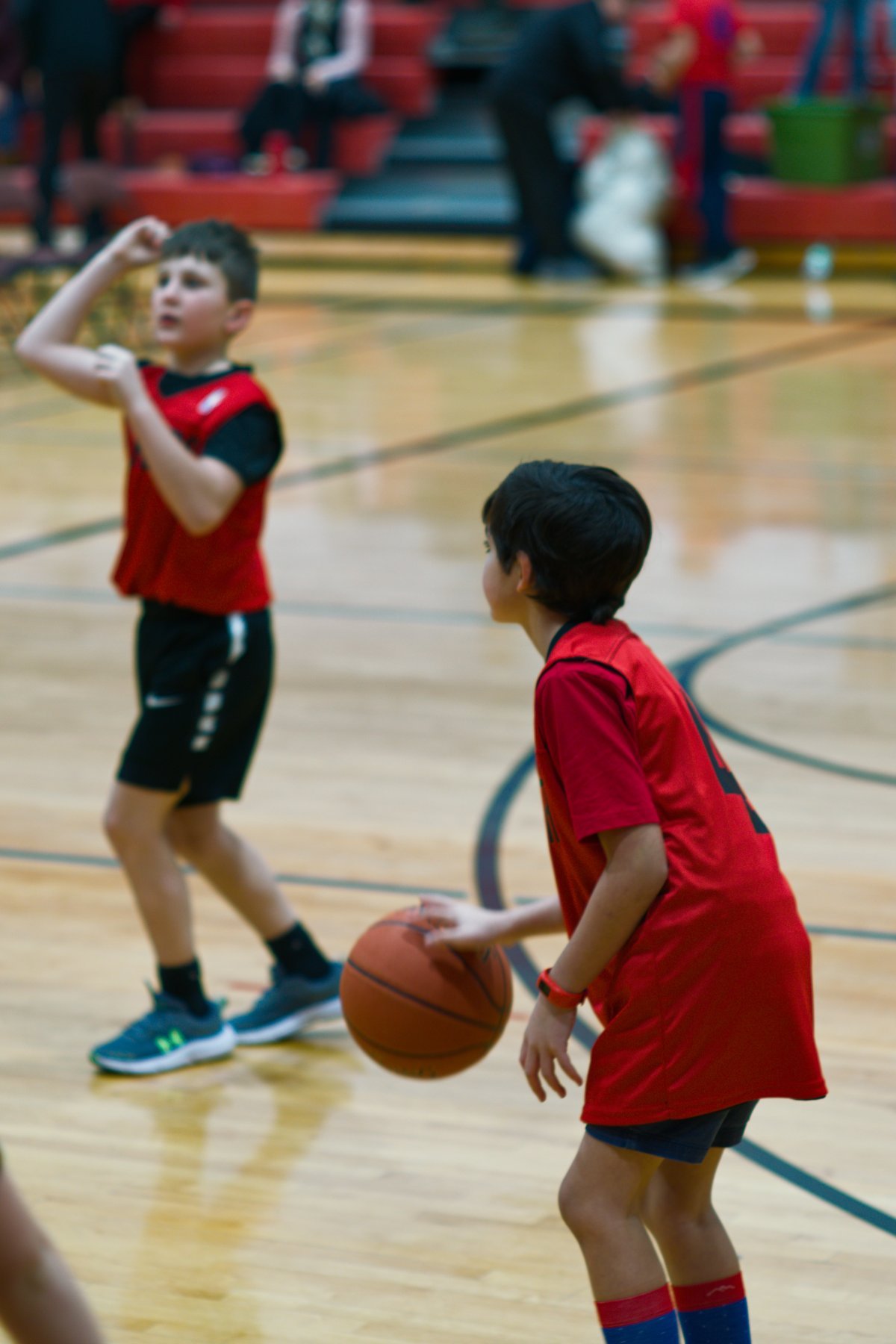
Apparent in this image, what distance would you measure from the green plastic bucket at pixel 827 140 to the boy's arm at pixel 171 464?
38.3 feet

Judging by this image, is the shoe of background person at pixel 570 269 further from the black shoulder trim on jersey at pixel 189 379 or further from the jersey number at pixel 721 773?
the jersey number at pixel 721 773

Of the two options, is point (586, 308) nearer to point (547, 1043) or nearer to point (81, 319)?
point (81, 319)

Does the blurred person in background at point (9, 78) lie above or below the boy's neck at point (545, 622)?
below

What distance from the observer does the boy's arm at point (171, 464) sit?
3.15 meters

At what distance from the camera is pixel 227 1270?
8.77ft

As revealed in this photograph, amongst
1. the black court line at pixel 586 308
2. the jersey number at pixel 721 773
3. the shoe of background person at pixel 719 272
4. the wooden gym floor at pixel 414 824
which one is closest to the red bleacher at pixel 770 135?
the shoe of background person at pixel 719 272

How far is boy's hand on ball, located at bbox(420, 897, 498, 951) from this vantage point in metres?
2.40

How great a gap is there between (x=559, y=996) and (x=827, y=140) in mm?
13028

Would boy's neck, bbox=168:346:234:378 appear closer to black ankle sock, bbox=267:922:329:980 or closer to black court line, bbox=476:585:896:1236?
black ankle sock, bbox=267:922:329:980

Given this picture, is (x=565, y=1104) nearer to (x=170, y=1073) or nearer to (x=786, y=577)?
(x=170, y=1073)

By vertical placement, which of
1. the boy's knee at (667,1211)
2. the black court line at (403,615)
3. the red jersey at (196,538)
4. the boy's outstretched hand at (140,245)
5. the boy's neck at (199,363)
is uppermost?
the boy's outstretched hand at (140,245)

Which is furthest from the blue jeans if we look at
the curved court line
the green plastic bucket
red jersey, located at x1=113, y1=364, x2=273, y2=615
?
red jersey, located at x1=113, y1=364, x2=273, y2=615

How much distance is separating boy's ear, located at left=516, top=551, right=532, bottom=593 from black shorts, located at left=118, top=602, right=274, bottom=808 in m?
1.21

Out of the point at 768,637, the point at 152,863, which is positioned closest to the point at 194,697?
the point at 152,863
